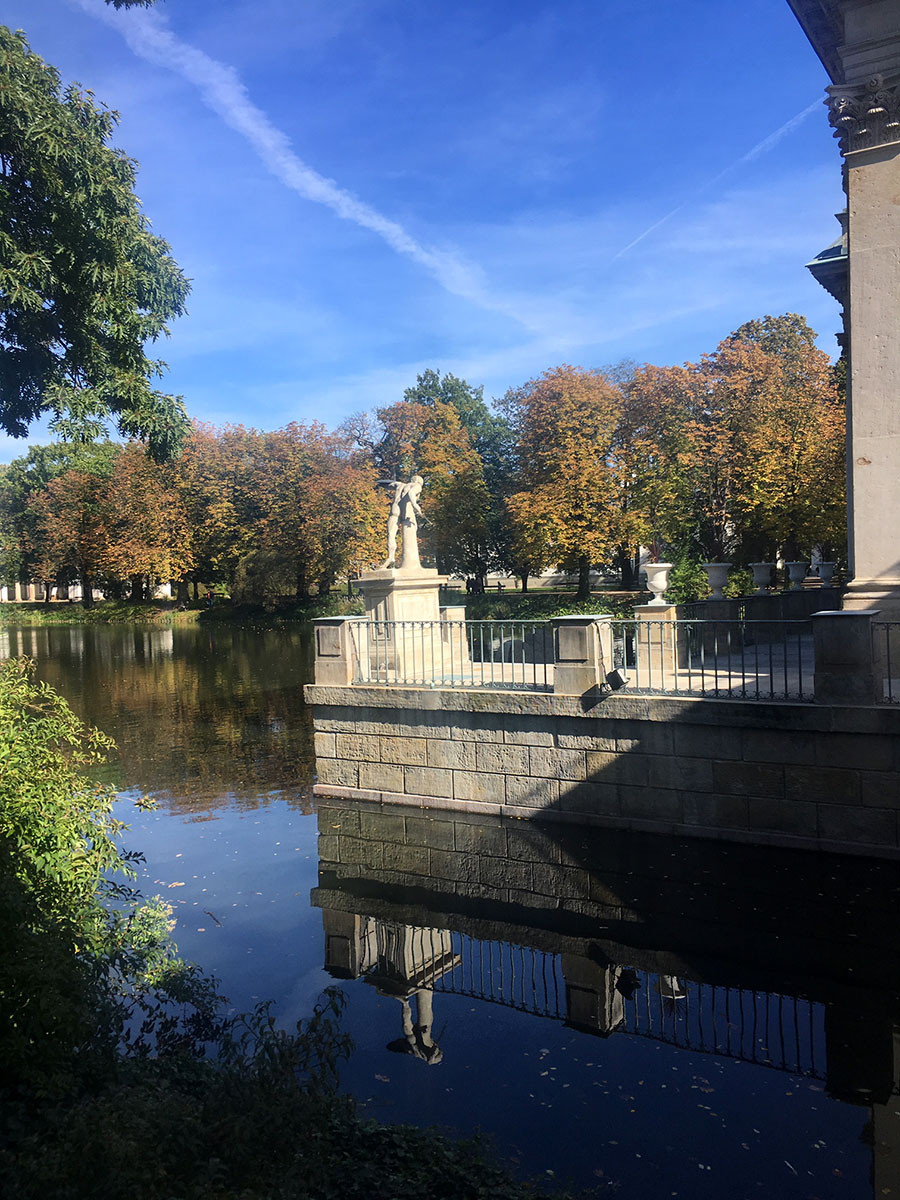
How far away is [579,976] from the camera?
23.1 ft

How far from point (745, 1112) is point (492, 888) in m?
4.07

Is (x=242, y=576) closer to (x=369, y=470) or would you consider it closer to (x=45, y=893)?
(x=369, y=470)

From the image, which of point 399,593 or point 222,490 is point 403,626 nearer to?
point 399,593

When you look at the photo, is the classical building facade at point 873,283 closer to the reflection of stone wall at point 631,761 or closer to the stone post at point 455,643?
the reflection of stone wall at point 631,761

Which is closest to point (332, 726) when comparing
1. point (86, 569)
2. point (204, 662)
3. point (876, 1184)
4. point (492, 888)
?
point (492, 888)

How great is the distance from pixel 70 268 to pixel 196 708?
11.2 metres

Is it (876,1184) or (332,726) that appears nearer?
(876,1184)

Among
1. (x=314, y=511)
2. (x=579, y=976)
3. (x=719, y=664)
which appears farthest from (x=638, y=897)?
(x=314, y=511)

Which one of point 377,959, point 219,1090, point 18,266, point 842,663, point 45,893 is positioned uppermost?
point 18,266

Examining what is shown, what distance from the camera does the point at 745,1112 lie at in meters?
5.18

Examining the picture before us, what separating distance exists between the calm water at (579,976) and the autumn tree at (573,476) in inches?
854

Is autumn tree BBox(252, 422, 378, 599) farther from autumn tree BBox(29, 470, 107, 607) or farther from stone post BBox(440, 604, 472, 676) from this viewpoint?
stone post BBox(440, 604, 472, 676)

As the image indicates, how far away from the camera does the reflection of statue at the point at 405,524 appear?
1407 centimetres

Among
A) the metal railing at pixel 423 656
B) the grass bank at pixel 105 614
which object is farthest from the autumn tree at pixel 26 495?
the metal railing at pixel 423 656
